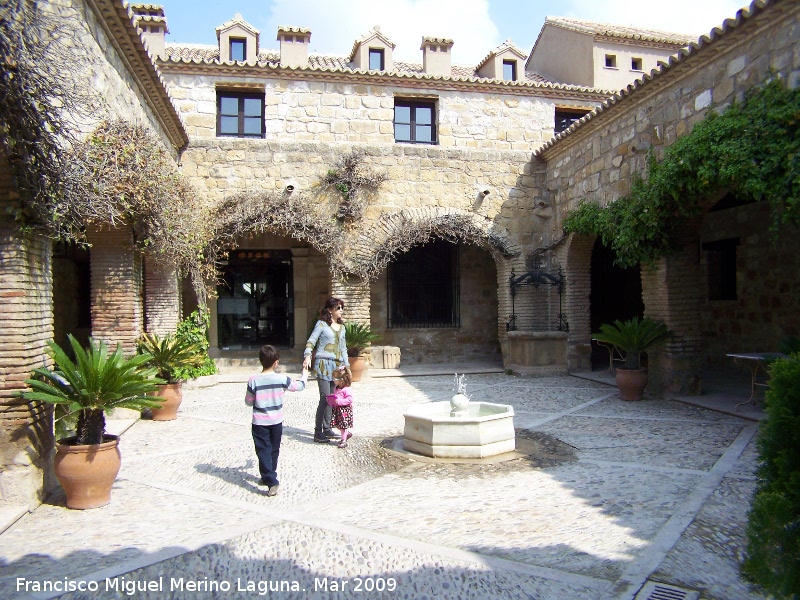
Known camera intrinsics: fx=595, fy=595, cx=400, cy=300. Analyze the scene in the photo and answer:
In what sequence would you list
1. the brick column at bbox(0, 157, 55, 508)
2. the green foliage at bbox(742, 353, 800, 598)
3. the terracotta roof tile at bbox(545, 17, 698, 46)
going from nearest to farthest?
the green foliage at bbox(742, 353, 800, 598) < the brick column at bbox(0, 157, 55, 508) < the terracotta roof tile at bbox(545, 17, 698, 46)

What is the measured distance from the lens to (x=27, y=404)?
4473 mm

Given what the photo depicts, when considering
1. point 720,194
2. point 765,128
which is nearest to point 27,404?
point 765,128

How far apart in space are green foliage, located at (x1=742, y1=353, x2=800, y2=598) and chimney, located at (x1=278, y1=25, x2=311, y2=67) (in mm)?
12168

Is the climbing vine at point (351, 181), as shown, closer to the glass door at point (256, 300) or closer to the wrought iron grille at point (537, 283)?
the glass door at point (256, 300)

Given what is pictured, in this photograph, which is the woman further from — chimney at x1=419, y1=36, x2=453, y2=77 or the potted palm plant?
chimney at x1=419, y1=36, x2=453, y2=77

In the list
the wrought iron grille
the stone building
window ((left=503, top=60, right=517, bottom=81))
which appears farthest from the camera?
window ((left=503, top=60, right=517, bottom=81))

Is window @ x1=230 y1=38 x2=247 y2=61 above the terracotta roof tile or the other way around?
the other way around

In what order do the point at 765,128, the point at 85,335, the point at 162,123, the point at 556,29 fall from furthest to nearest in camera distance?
the point at 556,29 → the point at 85,335 → the point at 162,123 → the point at 765,128

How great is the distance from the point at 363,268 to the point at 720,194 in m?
6.39

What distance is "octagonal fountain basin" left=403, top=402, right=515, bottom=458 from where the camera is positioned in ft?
18.8

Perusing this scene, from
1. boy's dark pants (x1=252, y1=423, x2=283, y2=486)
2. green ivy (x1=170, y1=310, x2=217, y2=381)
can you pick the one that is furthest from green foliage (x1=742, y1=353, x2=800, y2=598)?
green ivy (x1=170, y1=310, x2=217, y2=381)

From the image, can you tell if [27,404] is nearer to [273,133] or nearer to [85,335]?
[273,133]

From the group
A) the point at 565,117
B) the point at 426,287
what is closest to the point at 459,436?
the point at 426,287

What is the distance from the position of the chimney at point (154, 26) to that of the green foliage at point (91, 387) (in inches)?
370
